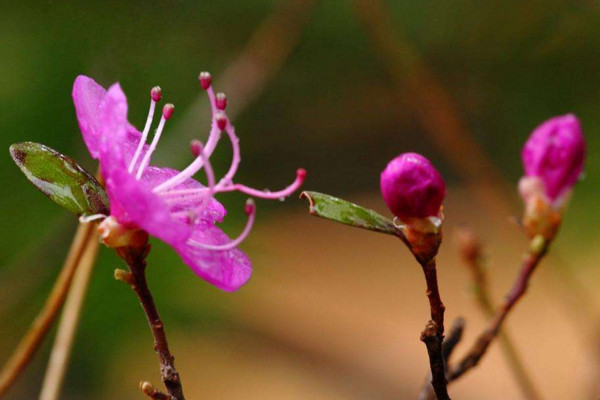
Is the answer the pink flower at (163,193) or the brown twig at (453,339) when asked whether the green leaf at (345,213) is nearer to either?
the pink flower at (163,193)

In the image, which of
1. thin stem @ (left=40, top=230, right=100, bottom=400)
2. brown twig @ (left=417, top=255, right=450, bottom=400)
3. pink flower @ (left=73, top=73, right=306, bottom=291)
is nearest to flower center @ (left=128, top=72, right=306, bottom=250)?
pink flower @ (left=73, top=73, right=306, bottom=291)

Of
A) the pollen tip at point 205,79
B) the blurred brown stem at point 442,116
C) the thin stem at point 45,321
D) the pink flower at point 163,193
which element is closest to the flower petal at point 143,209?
the pink flower at point 163,193

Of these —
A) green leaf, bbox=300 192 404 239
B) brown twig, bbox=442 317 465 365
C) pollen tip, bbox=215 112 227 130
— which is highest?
pollen tip, bbox=215 112 227 130

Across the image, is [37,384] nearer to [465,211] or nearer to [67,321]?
[67,321]

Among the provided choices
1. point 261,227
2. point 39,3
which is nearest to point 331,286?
point 261,227

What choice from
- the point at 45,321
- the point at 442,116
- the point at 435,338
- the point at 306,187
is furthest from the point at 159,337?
the point at 306,187

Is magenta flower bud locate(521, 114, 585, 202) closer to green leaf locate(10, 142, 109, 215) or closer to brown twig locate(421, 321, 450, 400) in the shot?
brown twig locate(421, 321, 450, 400)

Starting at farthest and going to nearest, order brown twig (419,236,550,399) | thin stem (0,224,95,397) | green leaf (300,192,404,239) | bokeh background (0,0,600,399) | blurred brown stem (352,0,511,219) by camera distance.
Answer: bokeh background (0,0,600,399) → blurred brown stem (352,0,511,219) → thin stem (0,224,95,397) → brown twig (419,236,550,399) → green leaf (300,192,404,239)

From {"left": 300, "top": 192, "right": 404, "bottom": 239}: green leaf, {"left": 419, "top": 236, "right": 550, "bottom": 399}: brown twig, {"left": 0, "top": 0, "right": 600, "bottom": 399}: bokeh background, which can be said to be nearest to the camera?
{"left": 300, "top": 192, "right": 404, "bottom": 239}: green leaf
